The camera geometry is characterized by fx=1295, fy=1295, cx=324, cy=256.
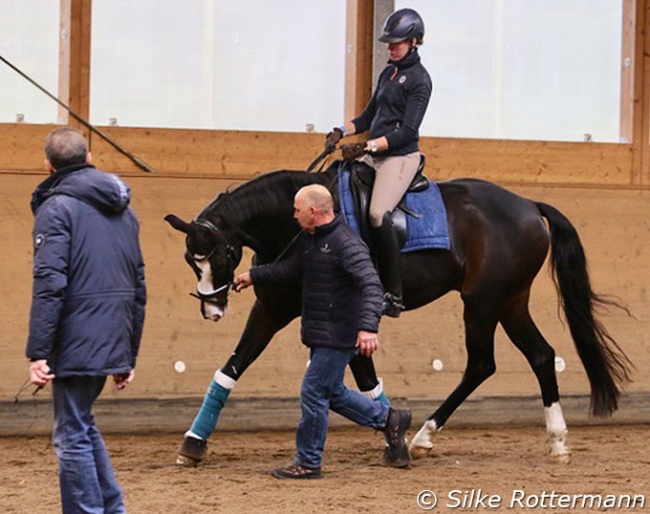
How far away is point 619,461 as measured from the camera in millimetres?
8008

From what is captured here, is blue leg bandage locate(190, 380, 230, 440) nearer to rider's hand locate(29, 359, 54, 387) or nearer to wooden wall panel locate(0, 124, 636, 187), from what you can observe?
wooden wall panel locate(0, 124, 636, 187)

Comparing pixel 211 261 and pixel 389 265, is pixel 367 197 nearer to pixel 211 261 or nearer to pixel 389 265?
pixel 389 265

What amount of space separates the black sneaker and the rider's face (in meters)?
2.09

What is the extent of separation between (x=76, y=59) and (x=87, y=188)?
474 cm

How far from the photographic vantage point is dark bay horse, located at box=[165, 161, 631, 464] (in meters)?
7.50

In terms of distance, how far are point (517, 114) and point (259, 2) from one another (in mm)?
2339

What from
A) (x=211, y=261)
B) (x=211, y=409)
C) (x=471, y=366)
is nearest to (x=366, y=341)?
(x=211, y=261)

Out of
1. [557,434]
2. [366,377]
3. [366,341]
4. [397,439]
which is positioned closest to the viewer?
[366,341]

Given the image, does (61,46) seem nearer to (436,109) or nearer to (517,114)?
(436,109)

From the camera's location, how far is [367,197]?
7625 millimetres

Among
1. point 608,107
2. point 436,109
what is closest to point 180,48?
point 436,109

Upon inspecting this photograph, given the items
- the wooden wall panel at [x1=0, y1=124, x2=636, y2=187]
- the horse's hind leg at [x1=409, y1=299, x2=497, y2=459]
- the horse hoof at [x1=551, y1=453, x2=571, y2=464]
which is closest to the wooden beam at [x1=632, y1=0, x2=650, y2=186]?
the wooden wall panel at [x1=0, y1=124, x2=636, y2=187]

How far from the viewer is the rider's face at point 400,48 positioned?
7660 millimetres

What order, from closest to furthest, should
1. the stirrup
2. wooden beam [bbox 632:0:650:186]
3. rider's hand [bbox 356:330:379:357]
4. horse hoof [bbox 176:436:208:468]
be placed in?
rider's hand [bbox 356:330:379:357] < horse hoof [bbox 176:436:208:468] < the stirrup < wooden beam [bbox 632:0:650:186]
